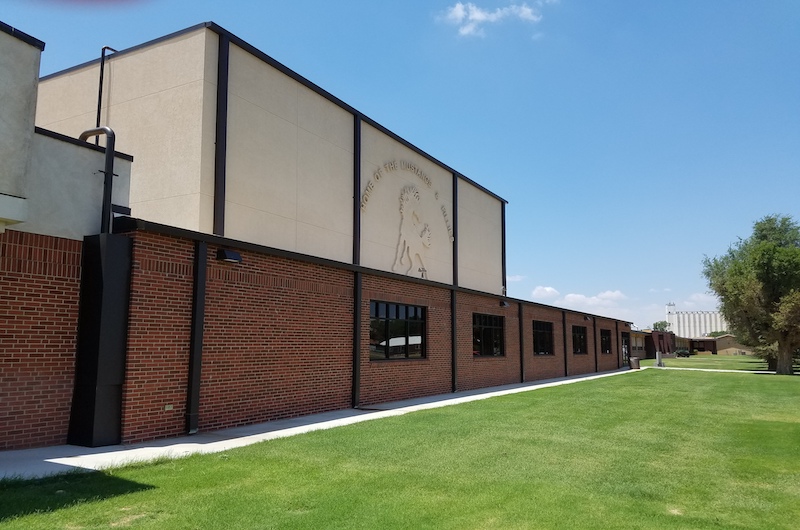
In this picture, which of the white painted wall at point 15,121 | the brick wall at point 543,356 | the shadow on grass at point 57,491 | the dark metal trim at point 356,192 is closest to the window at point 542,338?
the brick wall at point 543,356

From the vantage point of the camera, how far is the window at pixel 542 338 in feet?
90.8

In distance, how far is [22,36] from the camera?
7.65 metres

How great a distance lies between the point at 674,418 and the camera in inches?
503

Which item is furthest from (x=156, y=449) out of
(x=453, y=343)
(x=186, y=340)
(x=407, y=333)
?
(x=453, y=343)

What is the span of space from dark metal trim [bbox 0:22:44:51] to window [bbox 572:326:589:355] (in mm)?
30038

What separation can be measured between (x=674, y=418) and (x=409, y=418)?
5.89 metres

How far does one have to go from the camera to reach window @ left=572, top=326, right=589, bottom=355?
3325cm

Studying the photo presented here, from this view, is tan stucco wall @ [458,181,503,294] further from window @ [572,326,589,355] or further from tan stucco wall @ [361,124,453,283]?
window @ [572,326,589,355]

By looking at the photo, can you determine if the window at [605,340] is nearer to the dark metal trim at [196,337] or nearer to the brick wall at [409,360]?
the brick wall at [409,360]

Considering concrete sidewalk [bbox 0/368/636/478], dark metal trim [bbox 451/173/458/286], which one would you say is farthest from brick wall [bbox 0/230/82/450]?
dark metal trim [bbox 451/173/458/286]

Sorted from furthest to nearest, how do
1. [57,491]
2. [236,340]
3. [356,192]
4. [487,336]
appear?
[487,336] < [356,192] < [236,340] < [57,491]

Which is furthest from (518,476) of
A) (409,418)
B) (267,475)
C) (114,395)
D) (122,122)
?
(122,122)

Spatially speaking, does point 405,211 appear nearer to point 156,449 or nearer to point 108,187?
point 108,187

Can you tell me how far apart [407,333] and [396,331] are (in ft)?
2.13
